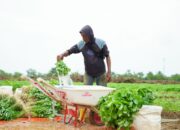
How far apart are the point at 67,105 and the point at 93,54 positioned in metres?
1.22

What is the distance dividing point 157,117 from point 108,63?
1985 millimetres

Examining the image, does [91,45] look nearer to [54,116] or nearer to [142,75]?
[54,116]

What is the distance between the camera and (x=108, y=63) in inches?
383

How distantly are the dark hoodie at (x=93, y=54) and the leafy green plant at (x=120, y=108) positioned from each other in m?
1.39

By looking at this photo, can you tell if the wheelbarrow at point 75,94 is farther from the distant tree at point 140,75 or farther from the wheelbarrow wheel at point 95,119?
the distant tree at point 140,75

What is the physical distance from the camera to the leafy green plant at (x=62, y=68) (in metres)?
9.60

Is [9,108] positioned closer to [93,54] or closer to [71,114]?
[71,114]

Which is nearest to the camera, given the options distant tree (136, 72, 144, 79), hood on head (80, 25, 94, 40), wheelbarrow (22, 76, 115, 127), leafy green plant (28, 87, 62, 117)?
wheelbarrow (22, 76, 115, 127)

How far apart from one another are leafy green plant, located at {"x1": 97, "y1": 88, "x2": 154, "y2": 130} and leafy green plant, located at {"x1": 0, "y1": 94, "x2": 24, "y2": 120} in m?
2.51

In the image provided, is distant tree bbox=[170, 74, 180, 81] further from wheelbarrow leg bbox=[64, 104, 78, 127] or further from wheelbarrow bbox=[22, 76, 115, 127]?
wheelbarrow bbox=[22, 76, 115, 127]

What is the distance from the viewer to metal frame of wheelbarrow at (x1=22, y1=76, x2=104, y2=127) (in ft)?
28.8

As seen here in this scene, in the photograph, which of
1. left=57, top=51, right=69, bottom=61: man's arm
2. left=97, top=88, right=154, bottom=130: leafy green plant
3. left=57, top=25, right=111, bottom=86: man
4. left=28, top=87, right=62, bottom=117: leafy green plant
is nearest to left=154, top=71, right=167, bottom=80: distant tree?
left=28, top=87, right=62, bottom=117: leafy green plant

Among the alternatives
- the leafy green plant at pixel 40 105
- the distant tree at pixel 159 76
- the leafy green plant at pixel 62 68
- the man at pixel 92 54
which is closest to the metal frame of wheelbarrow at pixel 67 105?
the leafy green plant at pixel 62 68

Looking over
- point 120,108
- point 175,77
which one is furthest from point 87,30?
point 175,77
